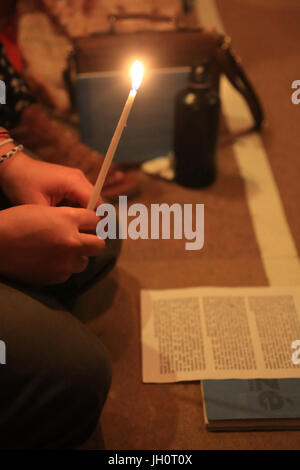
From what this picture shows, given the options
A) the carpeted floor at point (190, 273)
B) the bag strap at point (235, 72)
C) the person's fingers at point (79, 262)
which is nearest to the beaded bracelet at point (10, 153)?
the person's fingers at point (79, 262)

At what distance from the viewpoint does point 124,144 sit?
1.35 metres

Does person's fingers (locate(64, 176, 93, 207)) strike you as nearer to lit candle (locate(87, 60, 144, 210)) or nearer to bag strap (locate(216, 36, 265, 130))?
lit candle (locate(87, 60, 144, 210))

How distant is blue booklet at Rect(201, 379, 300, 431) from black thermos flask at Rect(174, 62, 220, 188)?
641mm

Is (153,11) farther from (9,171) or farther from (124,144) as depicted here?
(9,171)

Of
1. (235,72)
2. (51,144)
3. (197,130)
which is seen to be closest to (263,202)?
(197,130)

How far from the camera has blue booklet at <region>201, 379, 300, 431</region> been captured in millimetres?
740

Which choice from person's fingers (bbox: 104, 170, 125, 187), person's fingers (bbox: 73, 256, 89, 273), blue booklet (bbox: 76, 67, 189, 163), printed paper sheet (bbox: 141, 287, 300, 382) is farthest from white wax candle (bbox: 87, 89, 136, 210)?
blue booklet (bbox: 76, 67, 189, 163)

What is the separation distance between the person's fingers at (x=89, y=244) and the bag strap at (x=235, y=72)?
0.94 metres

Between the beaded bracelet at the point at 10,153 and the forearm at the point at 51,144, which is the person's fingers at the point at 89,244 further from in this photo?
the forearm at the point at 51,144

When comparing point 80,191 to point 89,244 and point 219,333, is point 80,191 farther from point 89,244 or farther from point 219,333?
point 219,333

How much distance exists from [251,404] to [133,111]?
0.88 meters

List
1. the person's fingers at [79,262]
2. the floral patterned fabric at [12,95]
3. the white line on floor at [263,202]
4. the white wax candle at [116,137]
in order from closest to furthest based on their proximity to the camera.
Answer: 1. the white wax candle at [116,137]
2. the person's fingers at [79,262]
3. the floral patterned fabric at [12,95]
4. the white line on floor at [263,202]

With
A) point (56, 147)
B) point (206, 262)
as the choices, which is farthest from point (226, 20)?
point (206, 262)

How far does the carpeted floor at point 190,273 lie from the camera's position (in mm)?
752
